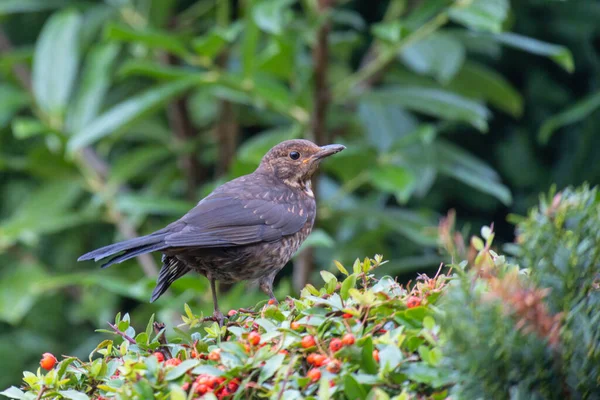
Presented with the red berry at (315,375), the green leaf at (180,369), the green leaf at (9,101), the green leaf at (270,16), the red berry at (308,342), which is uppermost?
the green leaf at (270,16)

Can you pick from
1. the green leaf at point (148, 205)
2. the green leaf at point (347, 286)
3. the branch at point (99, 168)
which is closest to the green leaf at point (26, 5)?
the branch at point (99, 168)

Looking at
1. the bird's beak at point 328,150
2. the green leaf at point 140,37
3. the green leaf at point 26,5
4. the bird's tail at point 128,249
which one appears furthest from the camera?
the green leaf at point 26,5

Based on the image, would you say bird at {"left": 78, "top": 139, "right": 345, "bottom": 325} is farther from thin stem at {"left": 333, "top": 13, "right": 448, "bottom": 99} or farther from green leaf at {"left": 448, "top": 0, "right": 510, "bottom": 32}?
green leaf at {"left": 448, "top": 0, "right": 510, "bottom": 32}

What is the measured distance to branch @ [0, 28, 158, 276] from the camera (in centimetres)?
507

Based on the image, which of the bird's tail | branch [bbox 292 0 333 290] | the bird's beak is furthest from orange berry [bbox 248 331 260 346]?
branch [bbox 292 0 333 290]

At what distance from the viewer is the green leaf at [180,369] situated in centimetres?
186

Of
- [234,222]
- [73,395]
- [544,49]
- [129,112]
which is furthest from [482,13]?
[73,395]

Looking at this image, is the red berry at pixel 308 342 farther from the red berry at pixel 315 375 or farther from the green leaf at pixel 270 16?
the green leaf at pixel 270 16

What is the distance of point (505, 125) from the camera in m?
5.90

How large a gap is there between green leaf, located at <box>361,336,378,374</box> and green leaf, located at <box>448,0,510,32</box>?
2.71m

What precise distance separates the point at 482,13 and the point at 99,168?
2646 millimetres

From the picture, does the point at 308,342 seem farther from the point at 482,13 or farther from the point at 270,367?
the point at 482,13

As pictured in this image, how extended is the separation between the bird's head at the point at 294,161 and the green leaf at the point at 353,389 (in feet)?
7.60

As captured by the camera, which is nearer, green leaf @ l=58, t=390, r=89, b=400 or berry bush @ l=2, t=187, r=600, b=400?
berry bush @ l=2, t=187, r=600, b=400
